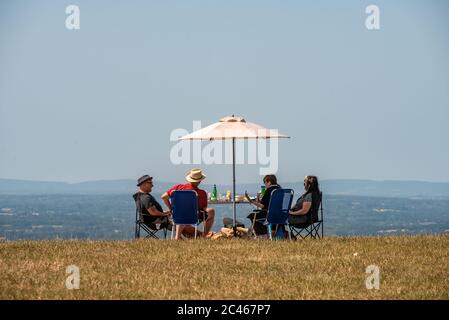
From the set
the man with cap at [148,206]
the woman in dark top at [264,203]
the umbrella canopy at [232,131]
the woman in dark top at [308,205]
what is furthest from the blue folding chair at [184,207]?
the woman in dark top at [308,205]

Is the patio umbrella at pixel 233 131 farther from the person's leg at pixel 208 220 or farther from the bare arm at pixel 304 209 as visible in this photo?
the bare arm at pixel 304 209

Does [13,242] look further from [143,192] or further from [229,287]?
[229,287]

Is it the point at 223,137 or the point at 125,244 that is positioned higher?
the point at 223,137

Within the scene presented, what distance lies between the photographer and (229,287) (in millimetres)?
10750

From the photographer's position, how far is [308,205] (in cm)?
1627

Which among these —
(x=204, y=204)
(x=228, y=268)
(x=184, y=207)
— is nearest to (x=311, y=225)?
(x=204, y=204)

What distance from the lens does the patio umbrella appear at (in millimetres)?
16734

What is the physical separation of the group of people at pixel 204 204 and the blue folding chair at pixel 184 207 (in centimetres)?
34

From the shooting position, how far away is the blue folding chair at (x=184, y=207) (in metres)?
15.5

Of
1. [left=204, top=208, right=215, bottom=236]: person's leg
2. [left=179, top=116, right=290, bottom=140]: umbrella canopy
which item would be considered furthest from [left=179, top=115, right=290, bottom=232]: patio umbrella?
[left=204, top=208, right=215, bottom=236]: person's leg

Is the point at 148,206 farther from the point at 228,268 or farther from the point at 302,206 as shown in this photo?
the point at 228,268

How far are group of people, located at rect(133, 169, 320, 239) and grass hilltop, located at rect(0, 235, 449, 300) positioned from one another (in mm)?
1059
